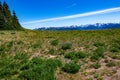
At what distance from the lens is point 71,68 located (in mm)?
16188

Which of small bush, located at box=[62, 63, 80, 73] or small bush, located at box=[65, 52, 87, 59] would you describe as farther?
small bush, located at box=[65, 52, 87, 59]

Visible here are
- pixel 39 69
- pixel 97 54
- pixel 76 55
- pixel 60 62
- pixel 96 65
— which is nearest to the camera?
pixel 39 69

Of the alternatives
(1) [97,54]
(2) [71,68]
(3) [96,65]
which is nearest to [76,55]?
(1) [97,54]

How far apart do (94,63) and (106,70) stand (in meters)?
1.80

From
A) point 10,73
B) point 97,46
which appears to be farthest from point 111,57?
point 10,73

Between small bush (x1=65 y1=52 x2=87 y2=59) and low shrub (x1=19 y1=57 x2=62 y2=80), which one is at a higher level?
small bush (x1=65 y1=52 x2=87 y2=59)

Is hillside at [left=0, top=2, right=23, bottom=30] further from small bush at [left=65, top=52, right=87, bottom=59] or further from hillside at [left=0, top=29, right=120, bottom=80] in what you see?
small bush at [left=65, top=52, right=87, bottom=59]

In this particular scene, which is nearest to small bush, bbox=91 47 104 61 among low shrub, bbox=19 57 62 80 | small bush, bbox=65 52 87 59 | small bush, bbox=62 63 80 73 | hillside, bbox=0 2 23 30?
small bush, bbox=65 52 87 59

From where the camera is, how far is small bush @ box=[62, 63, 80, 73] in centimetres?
1597

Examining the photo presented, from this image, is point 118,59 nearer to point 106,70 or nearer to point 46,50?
point 106,70

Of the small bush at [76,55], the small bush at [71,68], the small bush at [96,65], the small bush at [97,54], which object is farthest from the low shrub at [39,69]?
the small bush at [97,54]

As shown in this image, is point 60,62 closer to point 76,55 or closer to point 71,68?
point 71,68

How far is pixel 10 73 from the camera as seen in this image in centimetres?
1638

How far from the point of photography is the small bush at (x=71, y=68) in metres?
16.0
